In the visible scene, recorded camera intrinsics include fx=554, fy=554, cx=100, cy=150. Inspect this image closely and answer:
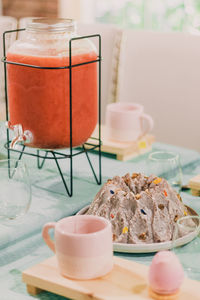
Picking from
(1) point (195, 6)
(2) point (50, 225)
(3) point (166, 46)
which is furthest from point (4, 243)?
(1) point (195, 6)

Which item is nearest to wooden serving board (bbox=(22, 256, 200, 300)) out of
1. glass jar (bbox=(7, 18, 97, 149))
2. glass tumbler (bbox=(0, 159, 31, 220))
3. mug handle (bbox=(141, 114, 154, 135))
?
glass tumbler (bbox=(0, 159, 31, 220))

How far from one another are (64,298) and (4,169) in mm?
319

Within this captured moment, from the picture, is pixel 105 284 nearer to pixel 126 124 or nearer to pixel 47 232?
pixel 47 232

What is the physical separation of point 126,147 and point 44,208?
42 cm

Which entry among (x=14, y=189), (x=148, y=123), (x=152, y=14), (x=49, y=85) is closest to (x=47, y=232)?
(x=14, y=189)

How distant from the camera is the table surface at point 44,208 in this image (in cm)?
96

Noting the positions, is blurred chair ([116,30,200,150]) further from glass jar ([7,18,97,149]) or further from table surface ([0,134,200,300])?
glass jar ([7,18,97,149])

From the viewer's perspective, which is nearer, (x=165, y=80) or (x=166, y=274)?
(x=166, y=274)

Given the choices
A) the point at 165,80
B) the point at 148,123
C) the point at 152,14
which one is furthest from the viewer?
the point at 152,14

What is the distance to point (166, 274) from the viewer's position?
79 centimetres

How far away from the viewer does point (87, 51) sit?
4.03 feet

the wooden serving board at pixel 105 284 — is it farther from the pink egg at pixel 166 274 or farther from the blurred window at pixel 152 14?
the blurred window at pixel 152 14

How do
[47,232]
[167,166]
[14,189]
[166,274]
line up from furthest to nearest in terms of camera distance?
[167,166], [14,189], [47,232], [166,274]

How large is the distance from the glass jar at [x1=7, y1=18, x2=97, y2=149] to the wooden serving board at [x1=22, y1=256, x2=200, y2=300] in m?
0.38
